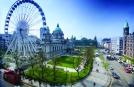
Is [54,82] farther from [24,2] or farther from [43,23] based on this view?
[24,2]

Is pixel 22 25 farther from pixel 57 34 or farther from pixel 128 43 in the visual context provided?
pixel 128 43

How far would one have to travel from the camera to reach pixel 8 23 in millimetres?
33688

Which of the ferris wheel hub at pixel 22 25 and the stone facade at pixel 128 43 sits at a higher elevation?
the ferris wheel hub at pixel 22 25

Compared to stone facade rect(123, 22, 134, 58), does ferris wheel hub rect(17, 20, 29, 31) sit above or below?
above

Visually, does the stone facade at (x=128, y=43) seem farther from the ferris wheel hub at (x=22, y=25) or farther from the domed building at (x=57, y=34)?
the ferris wheel hub at (x=22, y=25)

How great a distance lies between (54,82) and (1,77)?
35.1 feet

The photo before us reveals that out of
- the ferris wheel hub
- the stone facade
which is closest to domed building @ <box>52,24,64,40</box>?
the ferris wheel hub

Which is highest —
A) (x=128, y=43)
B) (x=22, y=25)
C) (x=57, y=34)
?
(x=22, y=25)

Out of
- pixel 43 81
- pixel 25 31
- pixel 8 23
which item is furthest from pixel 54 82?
pixel 8 23

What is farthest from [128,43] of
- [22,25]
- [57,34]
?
[22,25]

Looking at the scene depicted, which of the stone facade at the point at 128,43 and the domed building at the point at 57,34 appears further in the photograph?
the domed building at the point at 57,34

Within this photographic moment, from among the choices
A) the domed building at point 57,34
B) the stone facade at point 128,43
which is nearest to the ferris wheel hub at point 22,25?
the domed building at point 57,34

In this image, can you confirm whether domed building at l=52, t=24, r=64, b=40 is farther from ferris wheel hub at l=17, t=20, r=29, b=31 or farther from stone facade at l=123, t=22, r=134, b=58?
stone facade at l=123, t=22, r=134, b=58

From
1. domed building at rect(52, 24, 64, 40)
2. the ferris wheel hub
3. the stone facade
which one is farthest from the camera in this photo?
domed building at rect(52, 24, 64, 40)
